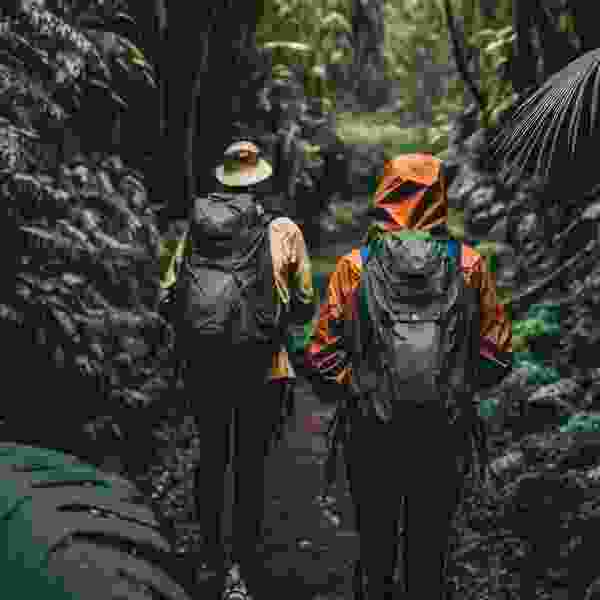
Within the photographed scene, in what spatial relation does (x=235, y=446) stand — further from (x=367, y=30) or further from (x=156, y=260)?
(x=367, y=30)

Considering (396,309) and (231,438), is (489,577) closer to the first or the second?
(231,438)

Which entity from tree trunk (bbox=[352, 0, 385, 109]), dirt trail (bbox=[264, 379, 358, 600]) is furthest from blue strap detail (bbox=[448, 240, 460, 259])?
tree trunk (bbox=[352, 0, 385, 109])

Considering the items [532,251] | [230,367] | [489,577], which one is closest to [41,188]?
[230,367]

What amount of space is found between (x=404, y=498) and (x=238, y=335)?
123 centimetres

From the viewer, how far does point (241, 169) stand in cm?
450

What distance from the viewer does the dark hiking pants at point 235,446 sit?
427 cm

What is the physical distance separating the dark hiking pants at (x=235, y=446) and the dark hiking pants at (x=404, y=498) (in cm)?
100

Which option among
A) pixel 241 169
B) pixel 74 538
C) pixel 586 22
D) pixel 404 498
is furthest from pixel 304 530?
pixel 586 22

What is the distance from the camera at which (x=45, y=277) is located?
5078 millimetres

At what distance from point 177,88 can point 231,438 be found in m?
6.66

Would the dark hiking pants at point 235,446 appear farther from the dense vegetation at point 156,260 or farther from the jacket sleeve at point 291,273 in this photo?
the dense vegetation at point 156,260

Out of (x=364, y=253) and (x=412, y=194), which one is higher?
(x=412, y=194)

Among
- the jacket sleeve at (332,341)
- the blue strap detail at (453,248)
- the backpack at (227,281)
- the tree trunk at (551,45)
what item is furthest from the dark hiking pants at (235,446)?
the tree trunk at (551,45)

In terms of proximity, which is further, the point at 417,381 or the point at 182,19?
the point at 182,19
